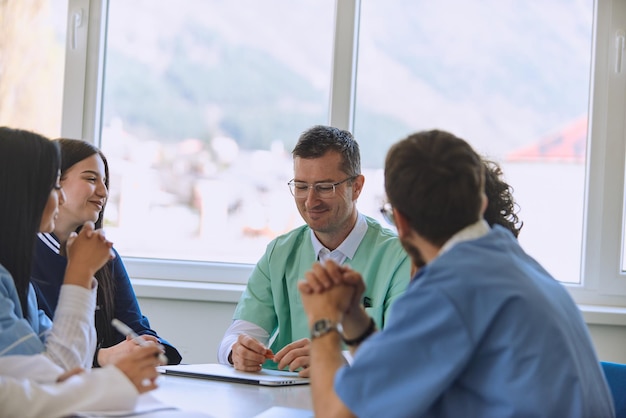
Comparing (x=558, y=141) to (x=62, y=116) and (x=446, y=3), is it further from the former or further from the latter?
(x=62, y=116)

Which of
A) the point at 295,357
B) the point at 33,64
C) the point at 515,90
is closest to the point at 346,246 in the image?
the point at 295,357

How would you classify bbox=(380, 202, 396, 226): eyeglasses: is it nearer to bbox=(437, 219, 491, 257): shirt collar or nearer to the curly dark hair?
bbox=(437, 219, 491, 257): shirt collar

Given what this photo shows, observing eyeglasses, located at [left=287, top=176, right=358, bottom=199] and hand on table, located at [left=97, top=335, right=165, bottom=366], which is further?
eyeglasses, located at [left=287, top=176, right=358, bottom=199]

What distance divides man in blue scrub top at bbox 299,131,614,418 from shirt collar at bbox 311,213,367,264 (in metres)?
1.07

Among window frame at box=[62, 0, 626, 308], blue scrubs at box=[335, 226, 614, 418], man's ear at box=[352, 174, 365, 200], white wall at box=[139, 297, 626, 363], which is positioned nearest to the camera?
blue scrubs at box=[335, 226, 614, 418]

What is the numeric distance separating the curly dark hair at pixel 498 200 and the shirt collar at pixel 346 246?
613 millimetres

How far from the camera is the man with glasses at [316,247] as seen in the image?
8.04 ft

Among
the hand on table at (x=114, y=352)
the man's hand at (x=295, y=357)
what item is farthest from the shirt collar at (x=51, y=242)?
the man's hand at (x=295, y=357)

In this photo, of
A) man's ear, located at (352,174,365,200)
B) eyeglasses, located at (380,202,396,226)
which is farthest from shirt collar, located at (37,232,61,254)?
eyeglasses, located at (380,202,396,226)

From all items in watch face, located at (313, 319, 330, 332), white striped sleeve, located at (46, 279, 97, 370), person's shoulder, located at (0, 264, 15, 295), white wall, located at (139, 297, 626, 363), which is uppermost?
person's shoulder, located at (0, 264, 15, 295)

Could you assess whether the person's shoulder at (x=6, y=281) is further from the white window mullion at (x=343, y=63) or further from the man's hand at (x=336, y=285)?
the white window mullion at (x=343, y=63)

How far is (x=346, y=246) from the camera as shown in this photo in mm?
2494

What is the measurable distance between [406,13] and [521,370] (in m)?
2.56

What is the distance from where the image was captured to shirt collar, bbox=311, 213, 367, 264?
98.1 inches
